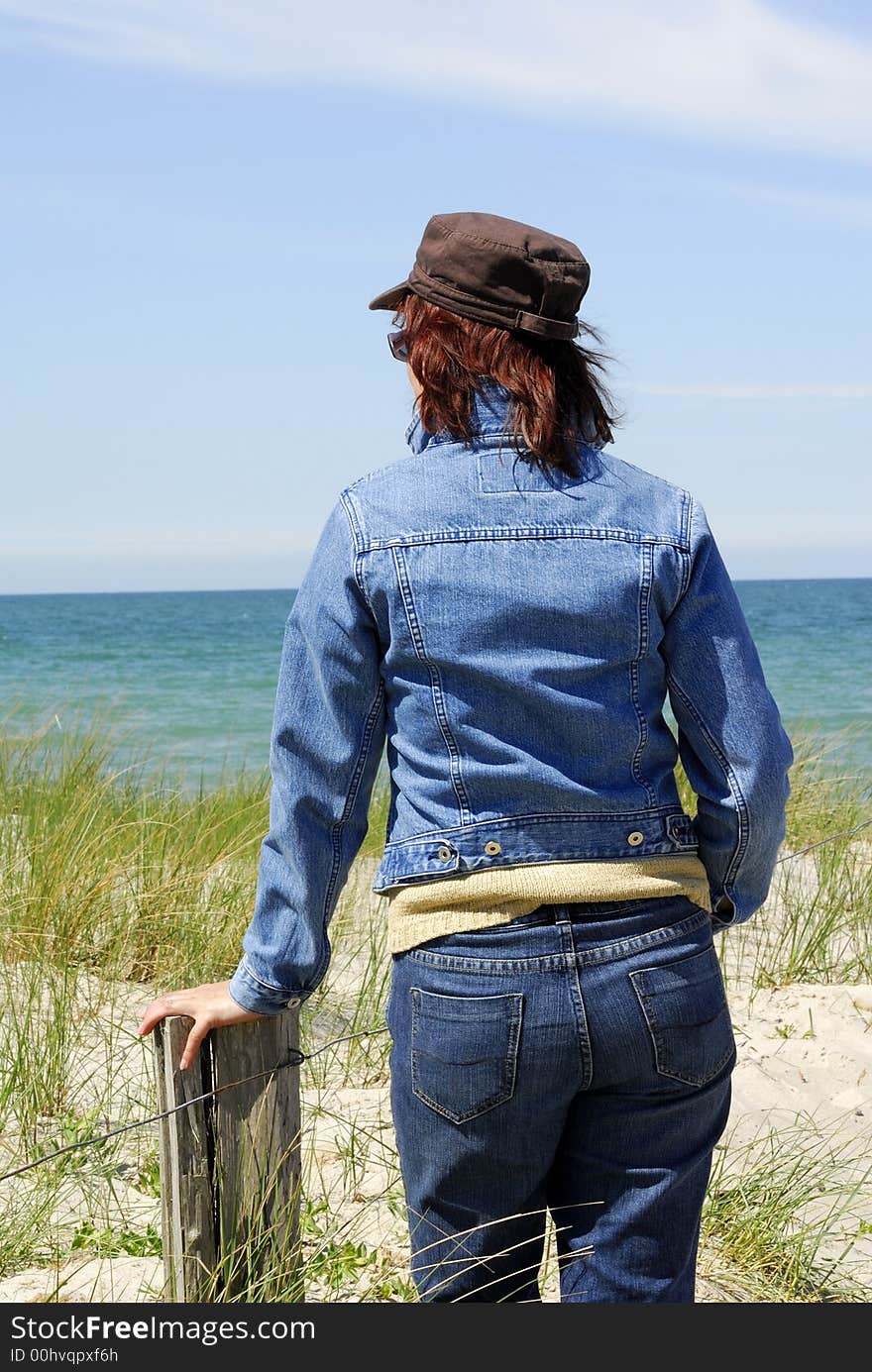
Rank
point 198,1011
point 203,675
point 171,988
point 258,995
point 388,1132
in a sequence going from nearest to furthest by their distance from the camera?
point 258,995 < point 198,1011 < point 388,1132 < point 171,988 < point 203,675

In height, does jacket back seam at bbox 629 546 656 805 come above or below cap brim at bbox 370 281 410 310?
below

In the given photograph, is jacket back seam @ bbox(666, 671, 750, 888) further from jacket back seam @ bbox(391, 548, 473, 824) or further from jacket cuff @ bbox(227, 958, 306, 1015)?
jacket cuff @ bbox(227, 958, 306, 1015)

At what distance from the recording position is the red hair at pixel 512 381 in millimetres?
1627

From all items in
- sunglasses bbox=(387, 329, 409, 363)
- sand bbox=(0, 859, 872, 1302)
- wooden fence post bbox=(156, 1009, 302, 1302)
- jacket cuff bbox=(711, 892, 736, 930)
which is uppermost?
sunglasses bbox=(387, 329, 409, 363)

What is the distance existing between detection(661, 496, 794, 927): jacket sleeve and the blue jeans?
12cm

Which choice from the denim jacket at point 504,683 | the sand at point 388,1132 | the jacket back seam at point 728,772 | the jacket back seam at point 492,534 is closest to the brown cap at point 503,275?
the denim jacket at point 504,683

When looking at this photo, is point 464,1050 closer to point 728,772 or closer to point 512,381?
point 728,772

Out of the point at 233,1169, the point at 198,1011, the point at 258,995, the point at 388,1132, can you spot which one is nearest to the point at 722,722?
the point at 258,995

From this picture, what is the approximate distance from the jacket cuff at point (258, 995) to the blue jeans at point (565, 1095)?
7.9 inches

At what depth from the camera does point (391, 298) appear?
177 cm

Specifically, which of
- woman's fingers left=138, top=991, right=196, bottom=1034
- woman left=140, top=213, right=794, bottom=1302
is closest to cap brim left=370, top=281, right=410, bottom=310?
woman left=140, top=213, right=794, bottom=1302

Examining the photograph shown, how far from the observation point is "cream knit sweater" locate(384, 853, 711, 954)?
1.56 meters

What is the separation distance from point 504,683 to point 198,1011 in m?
0.77

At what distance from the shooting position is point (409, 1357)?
1732mm
